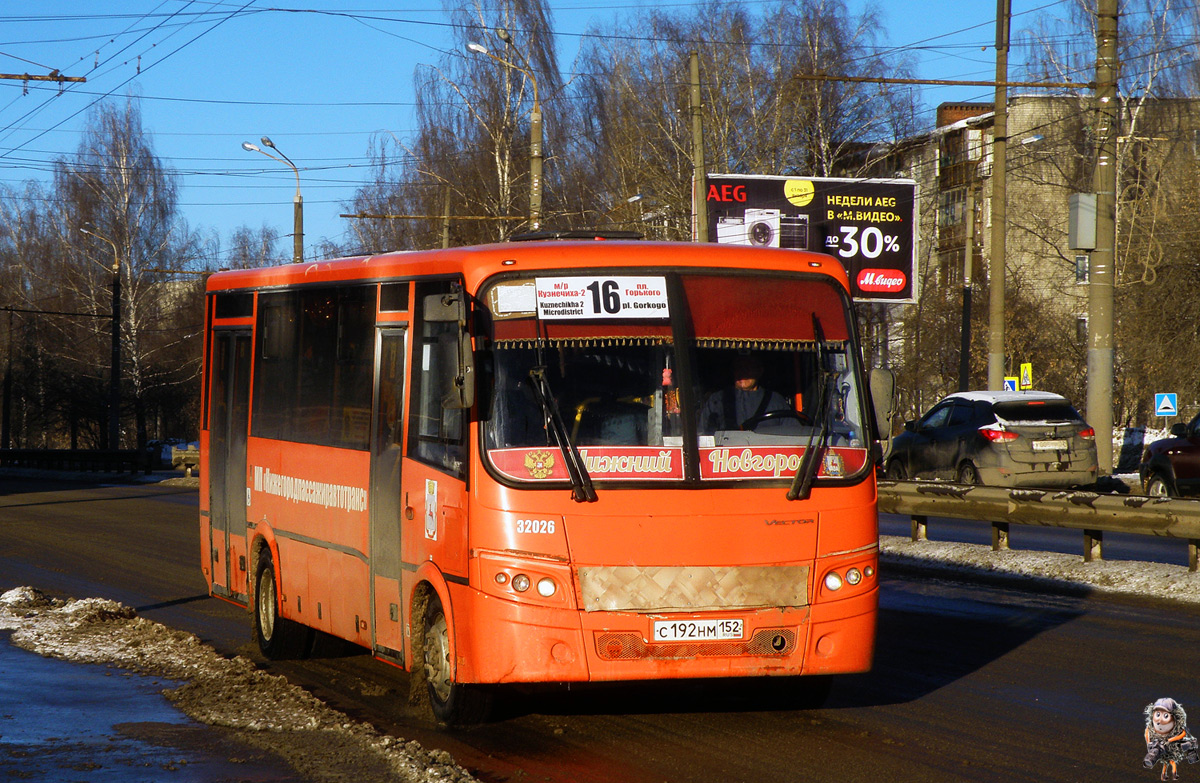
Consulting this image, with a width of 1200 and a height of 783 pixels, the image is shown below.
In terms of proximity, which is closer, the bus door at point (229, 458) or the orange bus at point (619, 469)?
the orange bus at point (619, 469)

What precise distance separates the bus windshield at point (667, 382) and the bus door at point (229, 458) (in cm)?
422

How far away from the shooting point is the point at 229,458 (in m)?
11.3

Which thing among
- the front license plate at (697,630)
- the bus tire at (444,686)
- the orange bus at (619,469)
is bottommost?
the bus tire at (444,686)

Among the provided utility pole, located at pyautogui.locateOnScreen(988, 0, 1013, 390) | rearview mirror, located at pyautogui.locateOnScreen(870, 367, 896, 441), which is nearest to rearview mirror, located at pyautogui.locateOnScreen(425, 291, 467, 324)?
rearview mirror, located at pyautogui.locateOnScreen(870, 367, 896, 441)

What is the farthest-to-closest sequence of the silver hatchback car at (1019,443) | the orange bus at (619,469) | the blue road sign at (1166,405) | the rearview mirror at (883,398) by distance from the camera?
the blue road sign at (1166,405), the silver hatchback car at (1019,443), the rearview mirror at (883,398), the orange bus at (619,469)

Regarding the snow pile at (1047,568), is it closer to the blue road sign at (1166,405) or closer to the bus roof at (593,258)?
the bus roof at (593,258)

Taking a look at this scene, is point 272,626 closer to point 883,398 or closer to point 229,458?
point 229,458

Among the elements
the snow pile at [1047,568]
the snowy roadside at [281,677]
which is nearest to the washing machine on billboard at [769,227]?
the snowy roadside at [281,677]

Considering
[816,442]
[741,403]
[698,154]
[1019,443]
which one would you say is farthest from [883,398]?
[698,154]

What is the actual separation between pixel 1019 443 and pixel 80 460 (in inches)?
1310

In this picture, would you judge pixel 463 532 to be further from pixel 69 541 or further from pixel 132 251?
pixel 132 251

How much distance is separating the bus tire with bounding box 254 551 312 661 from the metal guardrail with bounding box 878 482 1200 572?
26.6 feet

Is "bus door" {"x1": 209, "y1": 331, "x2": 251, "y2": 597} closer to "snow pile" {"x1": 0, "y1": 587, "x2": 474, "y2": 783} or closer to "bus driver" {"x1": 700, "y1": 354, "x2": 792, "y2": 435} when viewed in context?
"snow pile" {"x1": 0, "y1": 587, "x2": 474, "y2": 783}

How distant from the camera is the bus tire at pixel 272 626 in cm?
1007
